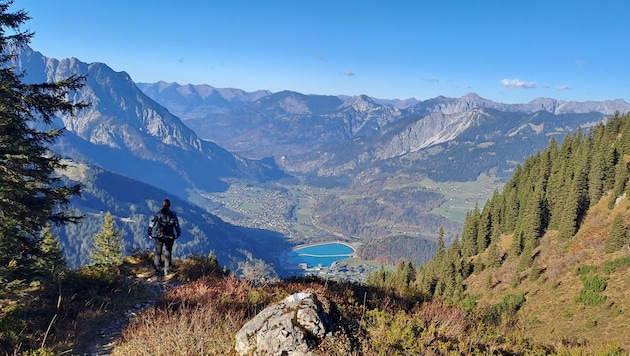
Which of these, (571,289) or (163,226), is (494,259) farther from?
(163,226)

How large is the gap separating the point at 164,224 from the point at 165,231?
31 centimetres

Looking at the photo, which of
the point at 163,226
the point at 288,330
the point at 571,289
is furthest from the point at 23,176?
the point at 571,289

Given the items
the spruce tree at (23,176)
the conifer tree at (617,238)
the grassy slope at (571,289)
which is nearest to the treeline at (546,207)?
the conifer tree at (617,238)

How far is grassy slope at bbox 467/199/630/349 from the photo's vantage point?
21.5 m

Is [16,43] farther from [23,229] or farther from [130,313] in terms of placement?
[130,313]

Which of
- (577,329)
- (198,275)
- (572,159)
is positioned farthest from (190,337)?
(572,159)

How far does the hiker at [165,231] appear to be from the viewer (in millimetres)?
16188

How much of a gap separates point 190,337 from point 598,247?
4071 centimetres

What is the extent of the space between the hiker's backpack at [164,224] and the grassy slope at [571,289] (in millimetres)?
13758

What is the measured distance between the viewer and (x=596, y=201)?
4972cm

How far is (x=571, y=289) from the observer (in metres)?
30.6

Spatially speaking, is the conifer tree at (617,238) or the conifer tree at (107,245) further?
the conifer tree at (107,245)

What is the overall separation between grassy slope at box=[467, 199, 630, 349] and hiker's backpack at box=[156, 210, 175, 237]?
13758 millimetres

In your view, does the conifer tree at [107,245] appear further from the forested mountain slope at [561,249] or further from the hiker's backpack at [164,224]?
the forested mountain slope at [561,249]
